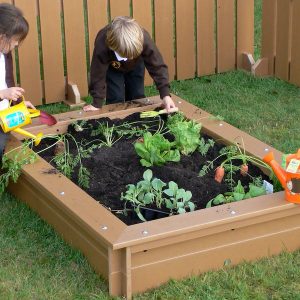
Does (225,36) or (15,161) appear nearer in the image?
(15,161)

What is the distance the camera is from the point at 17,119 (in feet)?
15.9

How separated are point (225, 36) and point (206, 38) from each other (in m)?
0.19

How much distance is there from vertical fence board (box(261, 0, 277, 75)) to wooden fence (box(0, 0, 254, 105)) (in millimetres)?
184

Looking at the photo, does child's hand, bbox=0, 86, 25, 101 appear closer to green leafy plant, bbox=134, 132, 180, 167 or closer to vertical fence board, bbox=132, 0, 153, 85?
green leafy plant, bbox=134, 132, 180, 167

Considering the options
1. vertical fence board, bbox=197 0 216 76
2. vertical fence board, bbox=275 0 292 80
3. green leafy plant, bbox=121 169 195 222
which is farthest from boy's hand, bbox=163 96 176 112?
vertical fence board, bbox=275 0 292 80

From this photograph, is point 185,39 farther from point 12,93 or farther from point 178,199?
point 178,199

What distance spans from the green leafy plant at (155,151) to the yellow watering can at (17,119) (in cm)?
65

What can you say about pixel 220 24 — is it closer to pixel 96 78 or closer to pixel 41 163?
pixel 96 78

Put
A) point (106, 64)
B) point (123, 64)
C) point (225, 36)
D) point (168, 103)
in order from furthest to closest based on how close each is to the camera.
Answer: point (225, 36)
point (123, 64)
point (106, 64)
point (168, 103)

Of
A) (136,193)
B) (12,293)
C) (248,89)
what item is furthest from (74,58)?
(12,293)

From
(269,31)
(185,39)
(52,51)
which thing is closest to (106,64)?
(52,51)

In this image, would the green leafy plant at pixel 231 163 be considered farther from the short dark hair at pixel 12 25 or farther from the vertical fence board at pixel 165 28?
the vertical fence board at pixel 165 28

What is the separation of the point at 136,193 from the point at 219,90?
2761 mm

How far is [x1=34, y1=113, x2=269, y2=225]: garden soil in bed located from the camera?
4277 millimetres
